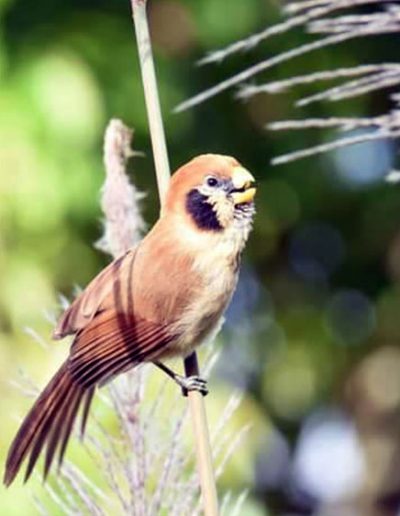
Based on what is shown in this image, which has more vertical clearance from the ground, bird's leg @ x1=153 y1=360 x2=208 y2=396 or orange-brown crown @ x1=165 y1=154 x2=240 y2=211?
orange-brown crown @ x1=165 y1=154 x2=240 y2=211

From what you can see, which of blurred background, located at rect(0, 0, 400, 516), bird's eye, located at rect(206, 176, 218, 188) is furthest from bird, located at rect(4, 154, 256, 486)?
blurred background, located at rect(0, 0, 400, 516)

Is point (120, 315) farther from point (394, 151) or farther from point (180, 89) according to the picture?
point (394, 151)

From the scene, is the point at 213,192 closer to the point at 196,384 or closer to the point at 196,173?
the point at 196,173

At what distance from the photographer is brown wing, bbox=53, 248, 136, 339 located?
1819 millimetres

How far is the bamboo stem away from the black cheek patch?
0.24 m

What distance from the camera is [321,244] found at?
450cm

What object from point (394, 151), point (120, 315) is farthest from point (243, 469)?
point (120, 315)

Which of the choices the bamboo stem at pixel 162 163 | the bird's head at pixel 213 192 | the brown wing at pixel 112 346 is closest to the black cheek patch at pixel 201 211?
the bird's head at pixel 213 192

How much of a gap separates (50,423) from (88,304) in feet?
0.73

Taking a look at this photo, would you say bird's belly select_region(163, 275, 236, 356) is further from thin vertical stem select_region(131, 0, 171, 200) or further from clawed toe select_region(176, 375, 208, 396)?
thin vertical stem select_region(131, 0, 171, 200)

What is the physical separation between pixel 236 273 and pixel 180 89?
6.16ft

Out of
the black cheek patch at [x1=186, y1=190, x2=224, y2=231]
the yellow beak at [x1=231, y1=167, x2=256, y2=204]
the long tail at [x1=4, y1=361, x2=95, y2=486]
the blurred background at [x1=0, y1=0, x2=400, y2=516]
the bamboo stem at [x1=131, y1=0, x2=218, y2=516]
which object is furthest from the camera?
the blurred background at [x1=0, y1=0, x2=400, y2=516]

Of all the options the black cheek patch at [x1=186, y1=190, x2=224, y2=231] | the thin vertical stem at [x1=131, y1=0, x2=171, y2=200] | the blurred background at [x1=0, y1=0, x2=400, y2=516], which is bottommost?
the blurred background at [x1=0, y1=0, x2=400, y2=516]

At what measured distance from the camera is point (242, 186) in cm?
172
